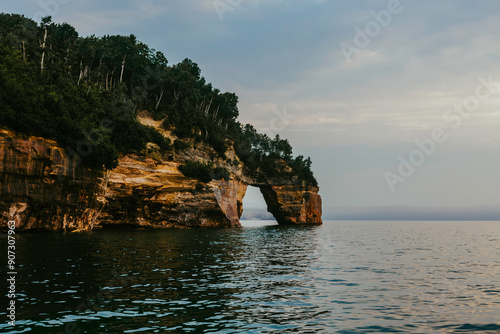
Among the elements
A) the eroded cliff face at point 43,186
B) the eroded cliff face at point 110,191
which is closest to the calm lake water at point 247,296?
the eroded cliff face at point 43,186

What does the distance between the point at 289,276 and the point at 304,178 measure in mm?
92157

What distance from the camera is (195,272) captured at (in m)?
18.9

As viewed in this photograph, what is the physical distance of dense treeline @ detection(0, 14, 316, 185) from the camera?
43531 millimetres

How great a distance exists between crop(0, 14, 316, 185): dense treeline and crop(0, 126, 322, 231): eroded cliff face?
2520 millimetres

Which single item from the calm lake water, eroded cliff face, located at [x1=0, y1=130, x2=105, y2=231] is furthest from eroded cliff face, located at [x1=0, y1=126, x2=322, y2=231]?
the calm lake water

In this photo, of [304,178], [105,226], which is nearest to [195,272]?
[105,226]

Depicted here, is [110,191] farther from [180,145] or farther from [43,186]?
[180,145]

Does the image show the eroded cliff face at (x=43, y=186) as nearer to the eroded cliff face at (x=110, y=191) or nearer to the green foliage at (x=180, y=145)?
the eroded cliff face at (x=110, y=191)

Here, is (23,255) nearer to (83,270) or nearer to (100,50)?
(83,270)

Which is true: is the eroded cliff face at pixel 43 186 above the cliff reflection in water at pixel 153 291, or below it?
above

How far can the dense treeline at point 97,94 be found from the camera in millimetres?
43531

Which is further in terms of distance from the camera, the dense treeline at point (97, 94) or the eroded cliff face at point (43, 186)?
the dense treeline at point (97, 94)

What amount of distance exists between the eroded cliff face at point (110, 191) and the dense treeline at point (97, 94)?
2520 millimetres

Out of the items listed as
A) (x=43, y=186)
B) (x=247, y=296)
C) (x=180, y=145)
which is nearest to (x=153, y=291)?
(x=247, y=296)
